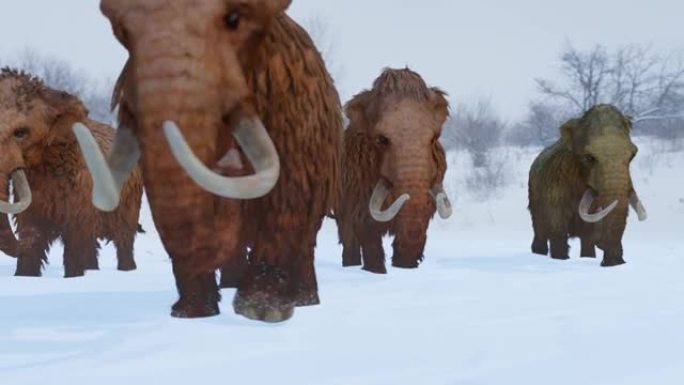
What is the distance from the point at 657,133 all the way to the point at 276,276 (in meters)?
28.1

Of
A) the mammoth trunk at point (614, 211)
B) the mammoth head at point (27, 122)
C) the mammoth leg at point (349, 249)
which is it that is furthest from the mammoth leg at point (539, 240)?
the mammoth head at point (27, 122)

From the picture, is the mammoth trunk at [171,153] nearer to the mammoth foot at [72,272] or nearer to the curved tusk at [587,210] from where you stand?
the mammoth foot at [72,272]

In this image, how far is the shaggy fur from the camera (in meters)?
2.28

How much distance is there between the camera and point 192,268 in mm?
2436

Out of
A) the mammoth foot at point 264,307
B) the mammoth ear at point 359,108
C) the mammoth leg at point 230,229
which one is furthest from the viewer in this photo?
the mammoth ear at point 359,108

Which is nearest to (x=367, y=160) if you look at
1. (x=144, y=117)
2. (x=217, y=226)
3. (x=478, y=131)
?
(x=217, y=226)

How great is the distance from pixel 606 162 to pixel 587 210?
50 cm

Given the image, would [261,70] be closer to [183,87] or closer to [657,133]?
[183,87]

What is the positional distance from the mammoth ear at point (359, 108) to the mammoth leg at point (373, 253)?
0.84m

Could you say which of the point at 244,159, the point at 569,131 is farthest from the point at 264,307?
the point at 569,131

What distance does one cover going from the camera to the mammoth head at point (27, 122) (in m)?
4.48

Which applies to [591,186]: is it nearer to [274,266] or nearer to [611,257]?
[611,257]

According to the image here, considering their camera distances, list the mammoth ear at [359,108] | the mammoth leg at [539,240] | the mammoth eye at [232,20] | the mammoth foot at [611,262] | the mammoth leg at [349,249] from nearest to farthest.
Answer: the mammoth eye at [232,20], the mammoth ear at [359,108], the mammoth foot at [611,262], the mammoth leg at [349,249], the mammoth leg at [539,240]

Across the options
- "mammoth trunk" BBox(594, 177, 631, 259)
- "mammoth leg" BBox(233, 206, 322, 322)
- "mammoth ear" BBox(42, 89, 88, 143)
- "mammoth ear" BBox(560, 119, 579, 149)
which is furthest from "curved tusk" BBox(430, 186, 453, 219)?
"mammoth ear" BBox(42, 89, 88, 143)
